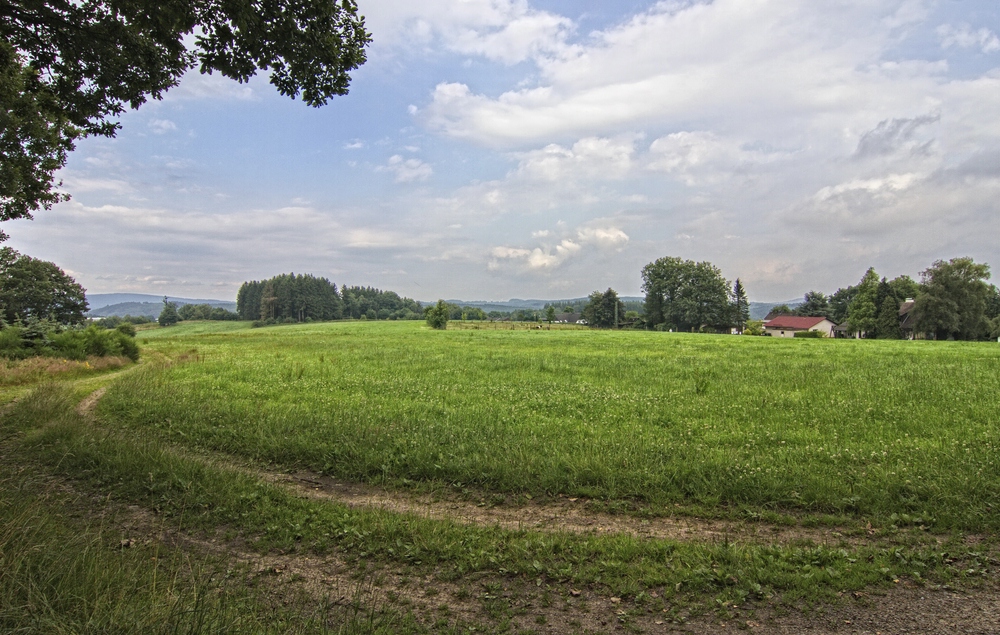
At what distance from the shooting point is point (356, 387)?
15008mm

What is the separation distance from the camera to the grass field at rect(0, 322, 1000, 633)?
13.0 feet

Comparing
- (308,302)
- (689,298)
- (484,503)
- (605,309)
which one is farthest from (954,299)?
(308,302)

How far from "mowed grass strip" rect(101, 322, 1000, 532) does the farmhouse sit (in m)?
90.5

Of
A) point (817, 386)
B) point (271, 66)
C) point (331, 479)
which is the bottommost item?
point (331, 479)

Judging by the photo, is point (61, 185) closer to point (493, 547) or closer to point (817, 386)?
point (493, 547)

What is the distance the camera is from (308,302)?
12488 centimetres

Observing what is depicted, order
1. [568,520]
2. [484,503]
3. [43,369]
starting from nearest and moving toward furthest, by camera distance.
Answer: [568,520]
[484,503]
[43,369]

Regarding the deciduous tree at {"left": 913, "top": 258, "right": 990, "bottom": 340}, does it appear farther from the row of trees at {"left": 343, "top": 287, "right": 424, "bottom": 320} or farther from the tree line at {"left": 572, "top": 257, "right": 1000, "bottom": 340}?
the row of trees at {"left": 343, "top": 287, "right": 424, "bottom": 320}

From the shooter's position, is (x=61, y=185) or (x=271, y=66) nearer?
(x=271, y=66)

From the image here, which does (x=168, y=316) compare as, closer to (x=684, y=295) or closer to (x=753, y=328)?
(x=684, y=295)

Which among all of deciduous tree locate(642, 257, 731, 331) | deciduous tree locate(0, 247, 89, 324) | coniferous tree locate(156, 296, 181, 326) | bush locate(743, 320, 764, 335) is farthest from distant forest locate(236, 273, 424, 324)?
bush locate(743, 320, 764, 335)

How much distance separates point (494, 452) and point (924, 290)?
8856cm

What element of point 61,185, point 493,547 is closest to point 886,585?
point 493,547

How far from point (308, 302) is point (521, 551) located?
131 metres
